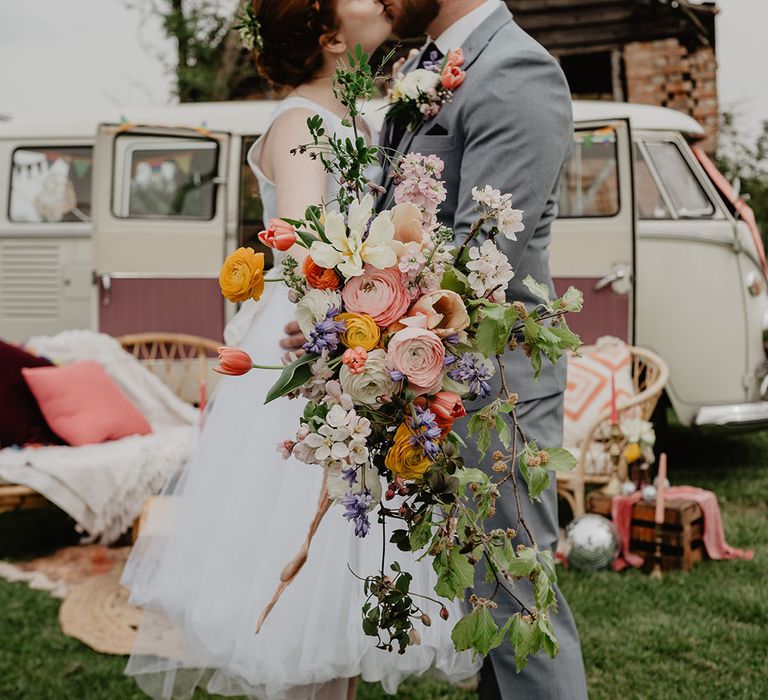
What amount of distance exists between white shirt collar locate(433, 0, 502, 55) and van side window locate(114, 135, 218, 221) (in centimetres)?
Result: 486

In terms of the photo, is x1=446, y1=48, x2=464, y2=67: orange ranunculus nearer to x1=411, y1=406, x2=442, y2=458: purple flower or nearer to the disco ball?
x1=411, y1=406, x2=442, y2=458: purple flower

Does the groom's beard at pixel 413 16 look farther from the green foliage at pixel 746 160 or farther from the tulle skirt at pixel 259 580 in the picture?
the green foliage at pixel 746 160

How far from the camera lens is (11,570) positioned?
4.36 metres

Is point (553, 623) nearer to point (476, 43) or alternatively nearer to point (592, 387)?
point (476, 43)

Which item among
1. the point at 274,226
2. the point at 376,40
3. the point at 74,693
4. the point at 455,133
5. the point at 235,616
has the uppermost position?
the point at 376,40

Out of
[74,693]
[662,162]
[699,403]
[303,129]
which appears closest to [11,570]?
[74,693]

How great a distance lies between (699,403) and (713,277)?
92 cm

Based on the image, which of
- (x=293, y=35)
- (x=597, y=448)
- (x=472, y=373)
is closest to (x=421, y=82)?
(x=293, y=35)

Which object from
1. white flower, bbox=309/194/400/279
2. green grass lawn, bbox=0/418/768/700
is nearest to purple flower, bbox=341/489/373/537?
white flower, bbox=309/194/400/279

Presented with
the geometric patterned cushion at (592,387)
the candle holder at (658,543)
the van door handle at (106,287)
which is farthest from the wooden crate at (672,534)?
the van door handle at (106,287)

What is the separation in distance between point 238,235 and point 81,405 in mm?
2046

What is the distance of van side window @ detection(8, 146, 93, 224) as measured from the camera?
23.1 feet

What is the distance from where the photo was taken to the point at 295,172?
1929 mm

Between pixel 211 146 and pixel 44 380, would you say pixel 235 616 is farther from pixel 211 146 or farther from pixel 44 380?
pixel 211 146
